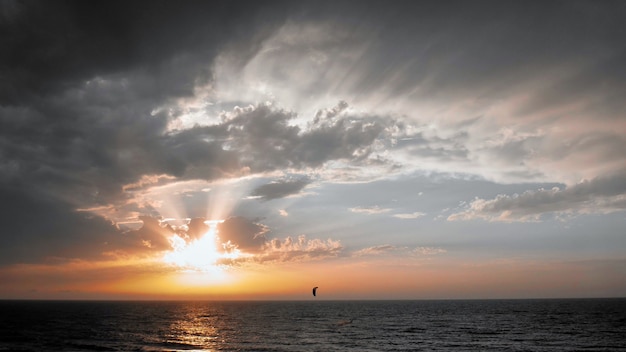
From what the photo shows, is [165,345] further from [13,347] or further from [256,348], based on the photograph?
[13,347]

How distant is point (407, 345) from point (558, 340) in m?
28.9

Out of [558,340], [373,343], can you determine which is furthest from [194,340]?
[558,340]

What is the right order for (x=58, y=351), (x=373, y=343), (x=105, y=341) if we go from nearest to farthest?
(x=58, y=351) < (x=373, y=343) < (x=105, y=341)

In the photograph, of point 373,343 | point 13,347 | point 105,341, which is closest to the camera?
point 13,347

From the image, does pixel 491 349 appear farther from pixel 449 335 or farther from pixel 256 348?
pixel 256 348

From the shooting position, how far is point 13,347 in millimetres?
63500

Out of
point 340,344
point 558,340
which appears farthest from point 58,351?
point 558,340

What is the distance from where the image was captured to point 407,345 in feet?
220

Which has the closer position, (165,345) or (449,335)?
(165,345)

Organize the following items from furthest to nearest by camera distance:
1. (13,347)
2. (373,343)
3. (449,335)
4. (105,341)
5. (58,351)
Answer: (449,335)
(105,341)
(373,343)
(13,347)
(58,351)

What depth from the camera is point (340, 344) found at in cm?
6631

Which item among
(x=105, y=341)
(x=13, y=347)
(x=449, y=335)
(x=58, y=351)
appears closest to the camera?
(x=58, y=351)

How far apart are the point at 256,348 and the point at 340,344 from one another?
43.7ft

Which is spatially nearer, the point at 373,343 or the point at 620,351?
the point at 620,351
